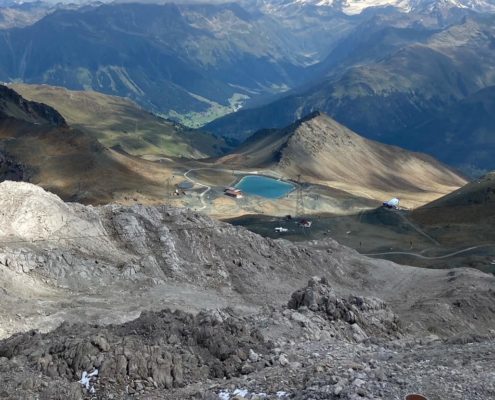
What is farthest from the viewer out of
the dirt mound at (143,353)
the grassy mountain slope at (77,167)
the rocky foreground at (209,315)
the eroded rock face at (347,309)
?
the grassy mountain slope at (77,167)

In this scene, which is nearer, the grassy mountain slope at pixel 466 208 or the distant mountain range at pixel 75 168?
the grassy mountain slope at pixel 466 208

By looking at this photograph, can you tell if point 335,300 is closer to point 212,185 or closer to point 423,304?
point 423,304

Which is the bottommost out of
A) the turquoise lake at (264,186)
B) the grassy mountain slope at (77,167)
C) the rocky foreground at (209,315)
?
the turquoise lake at (264,186)

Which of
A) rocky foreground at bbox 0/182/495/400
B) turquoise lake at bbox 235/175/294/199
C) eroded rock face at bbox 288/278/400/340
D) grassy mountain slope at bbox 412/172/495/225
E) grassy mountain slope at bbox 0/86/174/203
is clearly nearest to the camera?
rocky foreground at bbox 0/182/495/400

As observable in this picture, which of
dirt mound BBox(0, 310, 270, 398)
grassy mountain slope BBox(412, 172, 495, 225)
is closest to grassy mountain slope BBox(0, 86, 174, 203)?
grassy mountain slope BBox(412, 172, 495, 225)

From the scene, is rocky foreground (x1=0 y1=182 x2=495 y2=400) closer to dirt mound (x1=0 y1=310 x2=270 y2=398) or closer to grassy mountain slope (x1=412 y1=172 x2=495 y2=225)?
dirt mound (x1=0 y1=310 x2=270 y2=398)

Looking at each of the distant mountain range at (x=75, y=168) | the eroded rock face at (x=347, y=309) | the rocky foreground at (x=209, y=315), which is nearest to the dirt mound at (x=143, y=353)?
the rocky foreground at (x=209, y=315)

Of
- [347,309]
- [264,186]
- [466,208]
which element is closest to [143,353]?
[347,309]

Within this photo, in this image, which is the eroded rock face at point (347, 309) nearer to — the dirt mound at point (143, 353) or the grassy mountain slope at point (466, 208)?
A: the dirt mound at point (143, 353)
